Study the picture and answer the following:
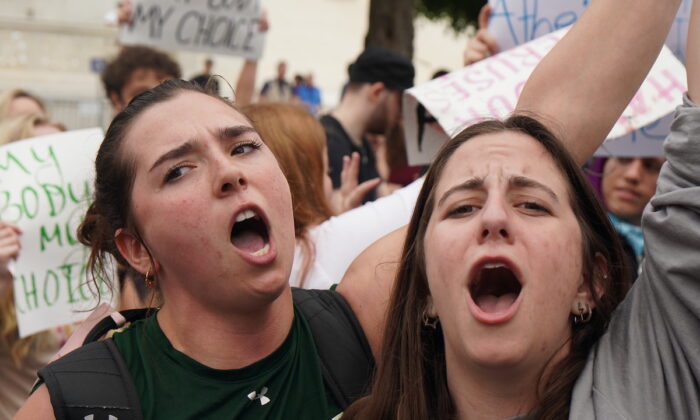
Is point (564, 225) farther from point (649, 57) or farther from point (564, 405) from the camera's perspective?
point (649, 57)

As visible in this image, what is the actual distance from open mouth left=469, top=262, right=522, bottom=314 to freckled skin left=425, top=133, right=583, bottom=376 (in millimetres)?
83

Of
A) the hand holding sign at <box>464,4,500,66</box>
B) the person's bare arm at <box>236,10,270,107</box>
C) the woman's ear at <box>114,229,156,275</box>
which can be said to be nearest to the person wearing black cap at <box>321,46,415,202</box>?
the person's bare arm at <box>236,10,270,107</box>

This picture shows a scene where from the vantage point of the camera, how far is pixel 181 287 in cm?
231

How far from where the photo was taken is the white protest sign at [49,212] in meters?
3.69

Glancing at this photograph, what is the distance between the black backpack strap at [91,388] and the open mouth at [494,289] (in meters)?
0.77

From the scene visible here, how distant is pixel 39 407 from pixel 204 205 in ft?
1.86

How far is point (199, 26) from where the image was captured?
229 inches

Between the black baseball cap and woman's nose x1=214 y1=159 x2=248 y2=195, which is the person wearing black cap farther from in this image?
woman's nose x1=214 y1=159 x2=248 y2=195

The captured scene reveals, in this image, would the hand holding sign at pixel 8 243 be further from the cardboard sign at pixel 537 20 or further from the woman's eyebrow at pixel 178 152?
the cardboard sign at pixel 537 20

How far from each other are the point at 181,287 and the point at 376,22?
8418mm

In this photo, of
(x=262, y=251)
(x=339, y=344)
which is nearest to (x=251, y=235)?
(x=262, y=251)

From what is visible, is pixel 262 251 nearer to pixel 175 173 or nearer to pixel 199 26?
pixel 175 173

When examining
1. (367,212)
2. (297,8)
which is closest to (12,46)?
(297,8)

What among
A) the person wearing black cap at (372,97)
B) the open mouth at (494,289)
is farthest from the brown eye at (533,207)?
the person wearing black cap at (372,97)
